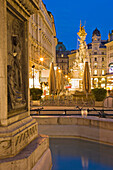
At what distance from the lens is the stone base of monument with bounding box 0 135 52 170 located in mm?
3842

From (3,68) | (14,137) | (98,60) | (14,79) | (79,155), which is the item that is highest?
(98,60)

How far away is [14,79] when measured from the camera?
4.86 metres

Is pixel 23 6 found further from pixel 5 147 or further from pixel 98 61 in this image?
pixel 98 61

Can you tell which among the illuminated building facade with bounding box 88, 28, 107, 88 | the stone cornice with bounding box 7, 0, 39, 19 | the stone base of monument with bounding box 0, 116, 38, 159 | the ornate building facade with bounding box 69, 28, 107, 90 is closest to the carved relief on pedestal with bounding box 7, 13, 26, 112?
the stone cornice with bounding box 7, 0, 39, 19

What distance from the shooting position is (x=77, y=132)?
30.8ft

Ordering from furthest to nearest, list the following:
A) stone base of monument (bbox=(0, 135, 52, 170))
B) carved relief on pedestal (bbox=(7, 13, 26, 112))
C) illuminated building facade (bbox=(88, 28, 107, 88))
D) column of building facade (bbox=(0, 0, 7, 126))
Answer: illuminated building facade (bbox=(88, 28, 107, 88)) → carved relief on pedestal (bbox=(7, 13, 26, 112)) → column of building facade (bbox=(0, 0, 7, 126)) → stone base of monument (bbox=(0, 135, 52, 170))

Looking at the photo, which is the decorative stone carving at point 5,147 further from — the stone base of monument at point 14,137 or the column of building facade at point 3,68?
the column of building facade at point 3,68

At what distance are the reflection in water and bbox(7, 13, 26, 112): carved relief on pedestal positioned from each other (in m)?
2.65

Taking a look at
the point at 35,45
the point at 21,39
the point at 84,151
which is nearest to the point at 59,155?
the point at 84,151

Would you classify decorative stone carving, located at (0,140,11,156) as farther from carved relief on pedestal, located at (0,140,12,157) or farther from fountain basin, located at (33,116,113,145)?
fountain basin, located at (33,116,113,145)

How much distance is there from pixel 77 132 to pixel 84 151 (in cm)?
162

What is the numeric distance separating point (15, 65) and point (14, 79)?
367 mm

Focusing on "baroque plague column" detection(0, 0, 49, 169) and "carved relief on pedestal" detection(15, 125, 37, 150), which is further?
"carved relief on pedestal" detection(15, 125, 37, 150)

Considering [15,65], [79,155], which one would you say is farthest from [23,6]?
[79,155]
